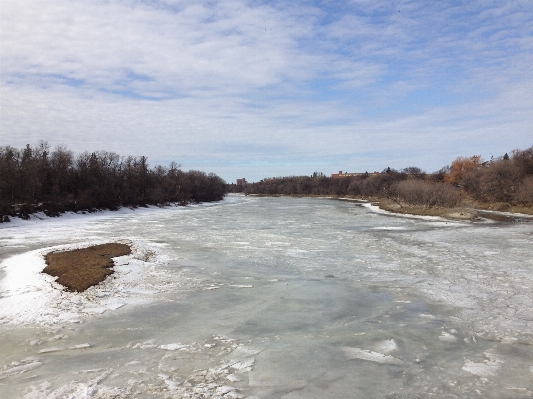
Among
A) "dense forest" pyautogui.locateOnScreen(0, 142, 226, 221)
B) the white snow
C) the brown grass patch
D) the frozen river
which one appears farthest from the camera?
"dense forest" pyautogui.locateOnScreen(0, 142, 226, 221)

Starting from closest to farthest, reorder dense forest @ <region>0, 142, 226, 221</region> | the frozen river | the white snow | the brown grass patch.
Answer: the frozen river, the white snow, the brown grass patch, dense forest @ <region>0, 142, 226, 221</region>

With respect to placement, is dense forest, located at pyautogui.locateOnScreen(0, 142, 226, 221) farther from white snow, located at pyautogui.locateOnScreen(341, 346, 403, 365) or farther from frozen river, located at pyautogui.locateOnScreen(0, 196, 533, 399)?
white snow, located at pyautogui.locateOnScreen(341, 346, 403, 365)

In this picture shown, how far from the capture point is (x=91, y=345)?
657 centimetres

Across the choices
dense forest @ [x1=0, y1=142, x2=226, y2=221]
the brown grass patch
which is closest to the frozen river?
the brown grass patch

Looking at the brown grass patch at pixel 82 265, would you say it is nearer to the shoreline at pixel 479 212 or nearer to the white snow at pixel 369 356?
the white snow at pixel 369 356

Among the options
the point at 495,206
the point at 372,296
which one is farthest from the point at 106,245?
the point at 495,206

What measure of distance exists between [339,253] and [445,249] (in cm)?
527

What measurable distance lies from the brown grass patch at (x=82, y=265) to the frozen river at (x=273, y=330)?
399mm

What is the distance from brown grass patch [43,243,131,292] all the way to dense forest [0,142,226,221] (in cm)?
2073

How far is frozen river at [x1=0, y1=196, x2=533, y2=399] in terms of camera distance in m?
5.20

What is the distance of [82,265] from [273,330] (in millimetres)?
8058

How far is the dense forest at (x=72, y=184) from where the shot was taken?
3406 centimetres

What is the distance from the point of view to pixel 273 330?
23.9 ft

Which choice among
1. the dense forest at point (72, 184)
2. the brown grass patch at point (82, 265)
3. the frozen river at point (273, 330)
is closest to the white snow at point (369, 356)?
the frozen river at point (273, 330)
